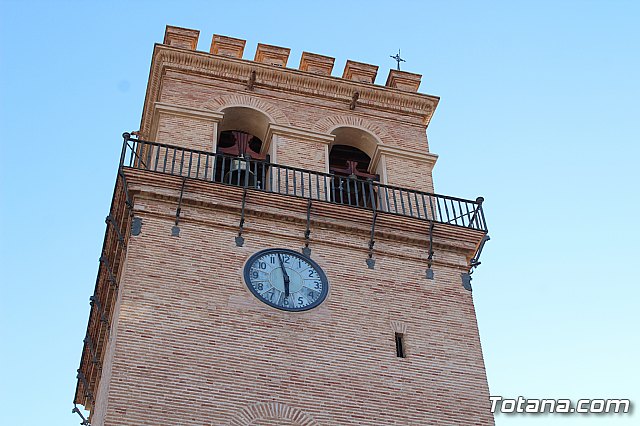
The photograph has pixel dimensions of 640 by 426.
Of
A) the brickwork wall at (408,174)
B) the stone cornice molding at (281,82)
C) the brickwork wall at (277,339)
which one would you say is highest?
the stone cornice molding at (281,82)

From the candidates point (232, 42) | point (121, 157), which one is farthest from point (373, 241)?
point (232, 42)

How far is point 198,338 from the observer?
1433 centimetres

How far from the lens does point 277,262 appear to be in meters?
15.9

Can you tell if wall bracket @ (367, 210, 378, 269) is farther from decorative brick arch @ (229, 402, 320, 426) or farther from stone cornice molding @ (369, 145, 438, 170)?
decorative brick arch @ (229, 402, 320, 426)

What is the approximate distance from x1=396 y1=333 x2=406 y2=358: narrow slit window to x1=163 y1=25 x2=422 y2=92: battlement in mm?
6562

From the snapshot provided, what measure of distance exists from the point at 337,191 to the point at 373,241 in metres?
1.70

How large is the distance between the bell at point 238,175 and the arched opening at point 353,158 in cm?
171

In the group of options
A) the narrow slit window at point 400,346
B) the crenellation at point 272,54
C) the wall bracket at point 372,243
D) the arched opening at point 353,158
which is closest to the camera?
the narrow slit window at point 400,346

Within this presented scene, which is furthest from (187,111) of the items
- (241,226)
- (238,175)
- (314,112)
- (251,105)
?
(241,226)

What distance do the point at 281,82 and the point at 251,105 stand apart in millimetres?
977

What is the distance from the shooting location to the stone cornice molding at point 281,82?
63.5 ft

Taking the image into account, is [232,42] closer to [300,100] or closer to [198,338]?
[300,100]

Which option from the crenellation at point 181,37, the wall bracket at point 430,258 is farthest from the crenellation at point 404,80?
the wall bracket at point 430,258

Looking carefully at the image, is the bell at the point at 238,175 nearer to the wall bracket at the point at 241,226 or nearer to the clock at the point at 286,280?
the wall bracket at the point at 241,226
